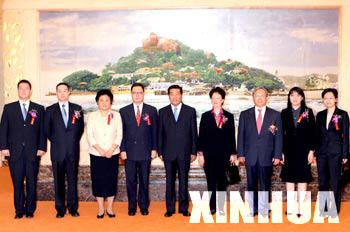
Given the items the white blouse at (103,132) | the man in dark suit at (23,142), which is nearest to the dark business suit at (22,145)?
the man in dark suit at (23,142)

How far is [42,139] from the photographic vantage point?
534 cm

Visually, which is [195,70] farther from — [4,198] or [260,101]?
[4,198]

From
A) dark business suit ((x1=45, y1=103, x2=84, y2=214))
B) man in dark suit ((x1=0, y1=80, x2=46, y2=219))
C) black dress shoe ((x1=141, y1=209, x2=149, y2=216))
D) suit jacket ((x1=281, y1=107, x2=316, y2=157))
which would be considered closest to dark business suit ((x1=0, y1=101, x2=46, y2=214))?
man in dark suit ((x1=0, y1=80, x2=46, y2=219))

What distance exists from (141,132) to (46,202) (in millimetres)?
1836

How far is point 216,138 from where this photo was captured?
17.3 feet

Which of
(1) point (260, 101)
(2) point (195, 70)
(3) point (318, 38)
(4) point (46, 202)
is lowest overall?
(4) point (46, 202)

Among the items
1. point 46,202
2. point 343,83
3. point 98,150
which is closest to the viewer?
point 98,150

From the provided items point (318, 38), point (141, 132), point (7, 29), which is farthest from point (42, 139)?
point (318, 38)

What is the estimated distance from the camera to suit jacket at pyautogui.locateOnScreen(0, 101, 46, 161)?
5.26 m

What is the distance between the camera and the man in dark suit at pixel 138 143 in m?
5.39

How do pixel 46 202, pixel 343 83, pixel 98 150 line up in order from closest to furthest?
pixel 98 150 < pixel 46 202 < pixel 343 83

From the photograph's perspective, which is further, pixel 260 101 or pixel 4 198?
pixel 4 198

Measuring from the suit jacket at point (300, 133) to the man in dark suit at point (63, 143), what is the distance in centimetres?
235

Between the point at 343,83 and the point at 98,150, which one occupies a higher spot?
the point at 343,83
